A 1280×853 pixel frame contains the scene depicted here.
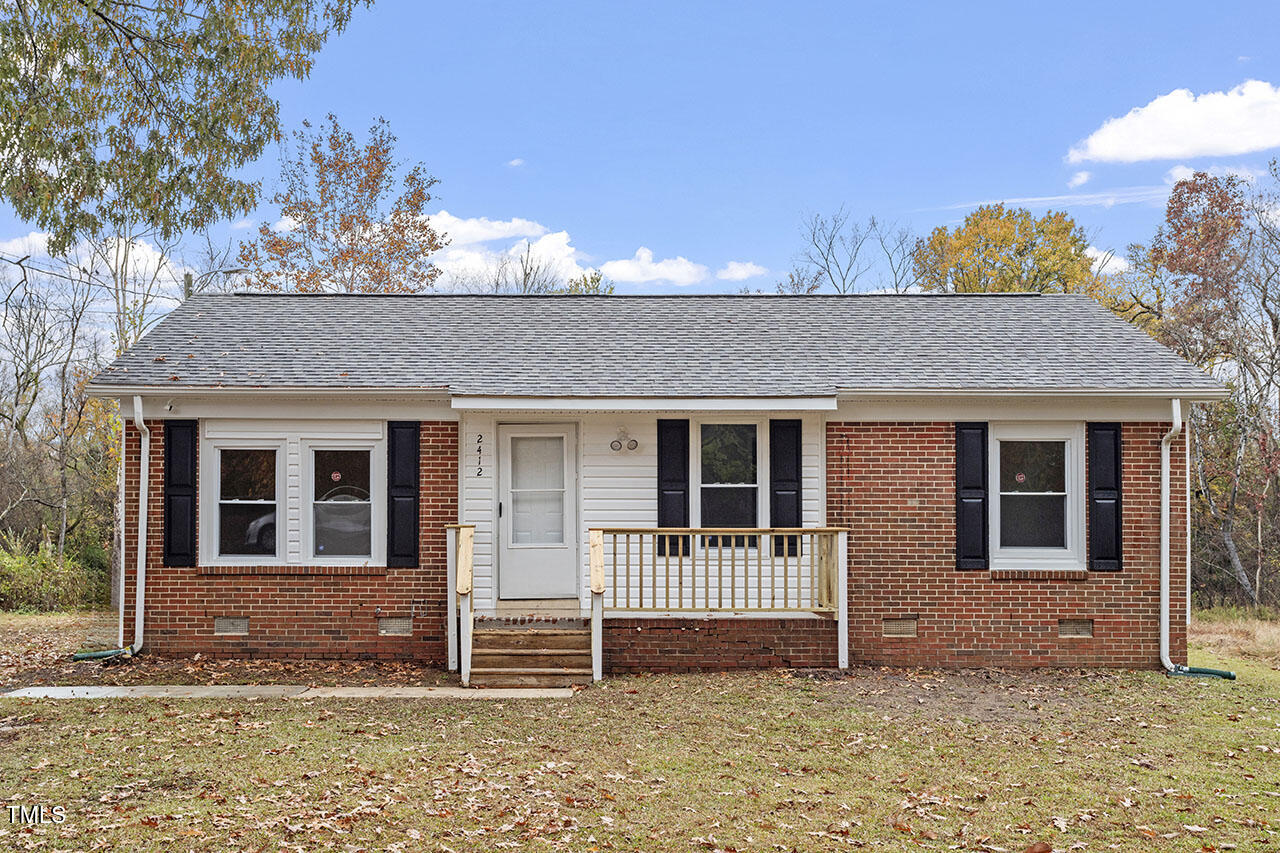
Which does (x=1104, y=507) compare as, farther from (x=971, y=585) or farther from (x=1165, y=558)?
(x=971, y=585)

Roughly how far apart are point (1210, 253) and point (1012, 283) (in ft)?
21.9

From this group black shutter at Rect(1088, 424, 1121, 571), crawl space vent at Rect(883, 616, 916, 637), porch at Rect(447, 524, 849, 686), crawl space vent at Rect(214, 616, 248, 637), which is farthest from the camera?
crawl space vent at Rect(214, 616, 248, 637)

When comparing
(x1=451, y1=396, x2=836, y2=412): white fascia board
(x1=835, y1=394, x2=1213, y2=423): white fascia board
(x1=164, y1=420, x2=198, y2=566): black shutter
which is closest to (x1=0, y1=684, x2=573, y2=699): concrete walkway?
(x1=164, y1=420, x2=198, y2=566): black shutter

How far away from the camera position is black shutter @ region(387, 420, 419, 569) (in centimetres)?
1020

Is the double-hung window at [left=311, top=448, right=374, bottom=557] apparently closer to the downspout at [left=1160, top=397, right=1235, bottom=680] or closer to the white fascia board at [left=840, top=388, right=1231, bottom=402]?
the white fascia board at [left=840, top=388, right=1231, bottom=402]

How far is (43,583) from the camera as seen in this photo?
17578 millimetres

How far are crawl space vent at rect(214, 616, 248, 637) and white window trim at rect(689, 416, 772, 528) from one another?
4.97 m

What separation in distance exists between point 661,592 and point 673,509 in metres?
0.90

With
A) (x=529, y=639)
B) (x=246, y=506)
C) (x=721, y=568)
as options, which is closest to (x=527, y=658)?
(x=529, y=639)

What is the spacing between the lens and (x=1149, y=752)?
688cm

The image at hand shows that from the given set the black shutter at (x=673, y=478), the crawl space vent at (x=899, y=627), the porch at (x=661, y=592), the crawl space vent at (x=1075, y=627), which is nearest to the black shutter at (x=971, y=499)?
the crawl space vent at (x=899, y=627)

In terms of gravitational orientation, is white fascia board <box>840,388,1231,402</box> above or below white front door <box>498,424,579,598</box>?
above

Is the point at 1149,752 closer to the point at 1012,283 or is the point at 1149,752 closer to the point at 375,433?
the point at 375,433

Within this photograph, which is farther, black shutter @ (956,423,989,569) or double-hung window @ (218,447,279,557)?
double-hung window @ (218,447,279,557)
